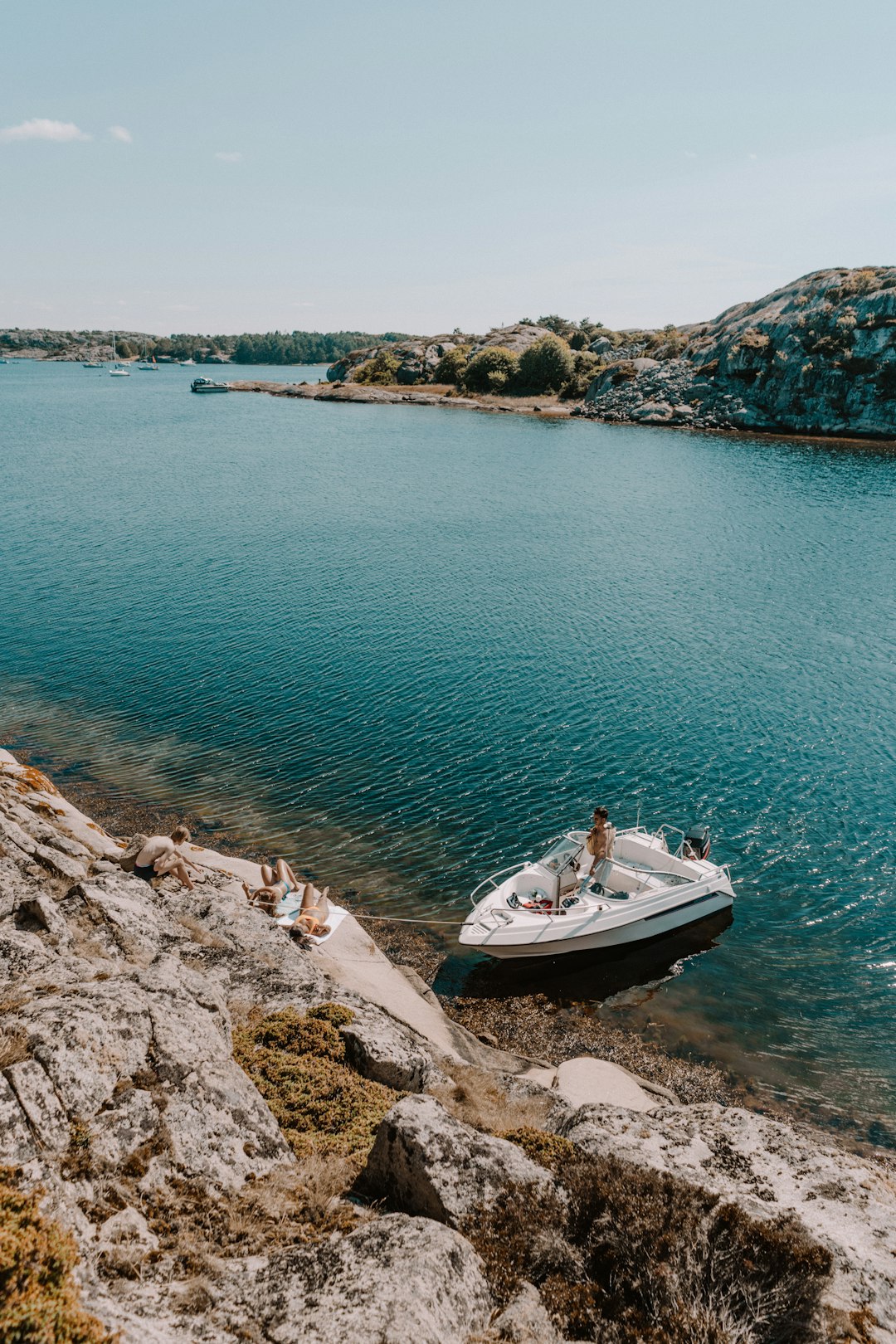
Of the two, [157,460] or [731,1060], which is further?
[157,460]

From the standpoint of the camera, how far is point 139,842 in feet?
62.0

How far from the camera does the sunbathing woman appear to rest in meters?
18.2

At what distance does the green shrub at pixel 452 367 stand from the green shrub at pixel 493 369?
4.38 metres

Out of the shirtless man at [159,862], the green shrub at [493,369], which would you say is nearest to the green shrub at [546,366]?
the green shrub at [493,369]

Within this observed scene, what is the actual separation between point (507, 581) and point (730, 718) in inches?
811

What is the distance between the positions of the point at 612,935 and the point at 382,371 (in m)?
185

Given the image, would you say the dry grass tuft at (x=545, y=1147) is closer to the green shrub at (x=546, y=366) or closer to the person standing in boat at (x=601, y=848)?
the person standing in boat at (x=601, y=848)

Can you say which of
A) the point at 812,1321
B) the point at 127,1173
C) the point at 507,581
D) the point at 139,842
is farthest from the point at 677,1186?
the point at 507,581

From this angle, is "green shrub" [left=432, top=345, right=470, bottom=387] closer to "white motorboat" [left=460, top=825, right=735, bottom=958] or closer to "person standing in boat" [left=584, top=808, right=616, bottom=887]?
"white motorboat" [left=460, top=825, right=735, bottom=958]

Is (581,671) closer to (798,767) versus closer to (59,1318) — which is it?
(798,767)

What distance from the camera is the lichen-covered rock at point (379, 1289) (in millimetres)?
6582

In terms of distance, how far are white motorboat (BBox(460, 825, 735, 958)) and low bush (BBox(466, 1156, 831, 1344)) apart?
11572 mm

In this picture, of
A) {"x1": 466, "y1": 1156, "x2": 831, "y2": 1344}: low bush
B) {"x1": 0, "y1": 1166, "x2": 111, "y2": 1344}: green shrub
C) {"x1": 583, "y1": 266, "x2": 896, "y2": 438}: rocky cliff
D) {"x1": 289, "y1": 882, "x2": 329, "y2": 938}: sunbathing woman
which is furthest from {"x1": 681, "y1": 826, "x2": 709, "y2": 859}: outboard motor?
{"x1": 583, "y1": 266, "x2": 896, "y2": 438}: rocky cliff

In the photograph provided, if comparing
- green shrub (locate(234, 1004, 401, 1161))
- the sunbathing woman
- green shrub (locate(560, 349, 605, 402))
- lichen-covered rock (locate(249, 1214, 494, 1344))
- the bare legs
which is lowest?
the sunbathing woman
